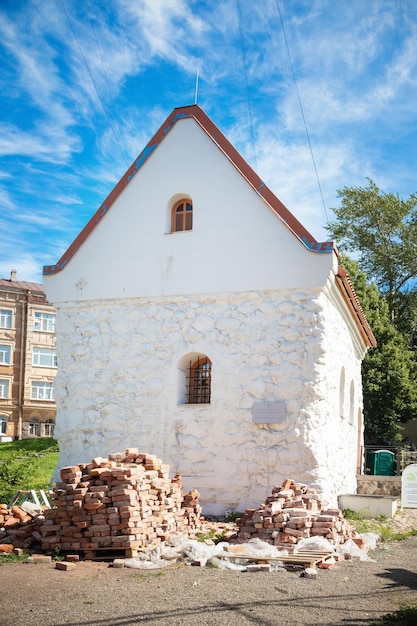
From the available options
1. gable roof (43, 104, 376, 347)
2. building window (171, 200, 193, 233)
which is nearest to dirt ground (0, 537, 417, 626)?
gable roof (43, 104, 376, 347)

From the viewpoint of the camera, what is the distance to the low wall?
17345mm

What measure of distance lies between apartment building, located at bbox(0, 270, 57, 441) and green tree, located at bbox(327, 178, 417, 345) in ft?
76.8

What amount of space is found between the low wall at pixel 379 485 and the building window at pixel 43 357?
35.8 m

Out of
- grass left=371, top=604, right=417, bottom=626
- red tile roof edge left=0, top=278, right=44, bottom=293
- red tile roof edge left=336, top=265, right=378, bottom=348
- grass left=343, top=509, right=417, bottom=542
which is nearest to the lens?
grass left=371, top=604, right=417, bottom=626

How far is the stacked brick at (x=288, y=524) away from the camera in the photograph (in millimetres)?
10008

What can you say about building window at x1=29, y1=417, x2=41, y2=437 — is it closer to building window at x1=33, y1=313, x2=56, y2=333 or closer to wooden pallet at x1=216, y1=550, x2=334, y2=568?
building window at x1=33, y1=313, x2=56, y2=333

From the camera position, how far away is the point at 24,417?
49.4 metres

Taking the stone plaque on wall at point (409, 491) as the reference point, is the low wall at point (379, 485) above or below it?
below

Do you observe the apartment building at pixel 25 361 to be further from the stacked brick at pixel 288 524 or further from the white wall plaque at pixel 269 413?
the stacked brick at pixel 288 524

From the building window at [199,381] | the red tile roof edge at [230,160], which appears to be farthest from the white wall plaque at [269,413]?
the red tile roof edge at [230,160]

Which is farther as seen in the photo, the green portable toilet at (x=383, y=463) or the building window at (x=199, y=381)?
the green portable toilet at (x=383, y=463)

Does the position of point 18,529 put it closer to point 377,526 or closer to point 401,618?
point 401,618

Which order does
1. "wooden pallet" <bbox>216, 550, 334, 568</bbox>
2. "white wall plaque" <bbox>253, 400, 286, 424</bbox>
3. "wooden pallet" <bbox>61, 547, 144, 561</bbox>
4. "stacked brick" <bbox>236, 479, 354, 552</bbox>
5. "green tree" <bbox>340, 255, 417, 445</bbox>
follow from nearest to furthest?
"wooden pallet" <bbox>216, 550, 334, 568</bbox> < "wooden pallet" <bbox>61, 547, 144, 561</bbox> < "stacked brick" <bbox>236, 479, 354, 552</bbox> < "white wall plaque" <bbox>253, 400, 286, 424</bbox> < "green tree" <bbox>340, 255, 417, 445</bbox>

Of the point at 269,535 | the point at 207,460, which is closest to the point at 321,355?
the point at 207,460
